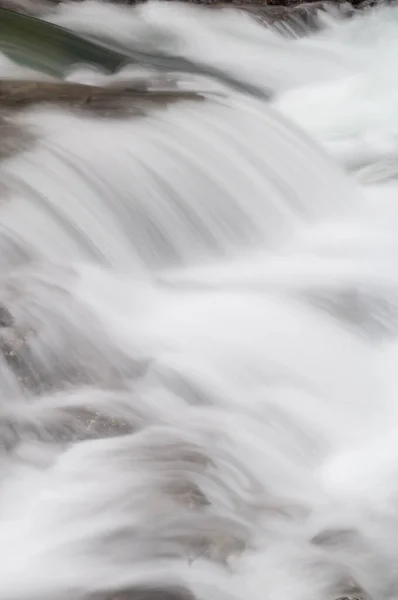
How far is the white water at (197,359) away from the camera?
2.24 metres

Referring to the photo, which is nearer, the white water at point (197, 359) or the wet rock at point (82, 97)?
the white water at point (197, 359)

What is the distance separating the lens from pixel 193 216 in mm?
4176

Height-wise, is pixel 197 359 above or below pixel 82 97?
below

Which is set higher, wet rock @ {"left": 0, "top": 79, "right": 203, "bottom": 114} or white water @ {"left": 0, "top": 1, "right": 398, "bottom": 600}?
wet rock @ {"left": 0, "top": 79, "right": 203, "bottom": 114}

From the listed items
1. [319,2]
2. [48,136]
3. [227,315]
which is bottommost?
[227,315]

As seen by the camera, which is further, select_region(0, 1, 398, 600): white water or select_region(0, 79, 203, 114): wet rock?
select_region(0, 79, 203, 114): wet rock

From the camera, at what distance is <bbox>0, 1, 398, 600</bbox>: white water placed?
7.34 ft

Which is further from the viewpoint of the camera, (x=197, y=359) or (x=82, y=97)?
(x=82, y=97)

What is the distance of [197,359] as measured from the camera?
3.26 m

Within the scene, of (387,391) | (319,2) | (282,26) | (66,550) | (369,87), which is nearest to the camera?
(66,550)

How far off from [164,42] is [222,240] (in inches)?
161

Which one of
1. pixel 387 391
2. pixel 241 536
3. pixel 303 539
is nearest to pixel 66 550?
pixel 241 536

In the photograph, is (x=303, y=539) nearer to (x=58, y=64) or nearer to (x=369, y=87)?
(x=58, y=64)

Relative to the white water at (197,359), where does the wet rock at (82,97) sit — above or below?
above
